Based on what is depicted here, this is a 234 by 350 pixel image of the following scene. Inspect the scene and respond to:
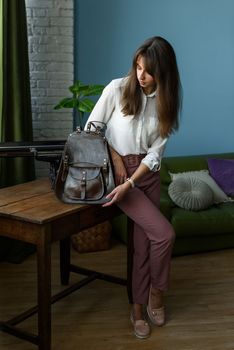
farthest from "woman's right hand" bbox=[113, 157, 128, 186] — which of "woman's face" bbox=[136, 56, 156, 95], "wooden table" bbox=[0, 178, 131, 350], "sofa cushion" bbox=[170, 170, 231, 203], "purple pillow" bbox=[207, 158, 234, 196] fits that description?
"purple pillow" bbox=[207, 158, 234, 196]

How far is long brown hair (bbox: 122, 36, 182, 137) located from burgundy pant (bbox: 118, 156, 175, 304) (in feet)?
0.76

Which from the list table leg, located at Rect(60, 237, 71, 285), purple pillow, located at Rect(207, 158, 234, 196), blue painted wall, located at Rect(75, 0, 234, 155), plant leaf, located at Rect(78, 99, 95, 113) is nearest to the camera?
table leg, located at Rect(60, 237, 71, 285)

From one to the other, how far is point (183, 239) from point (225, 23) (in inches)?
76.1

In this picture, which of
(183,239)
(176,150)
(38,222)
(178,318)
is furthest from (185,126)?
(38,222)

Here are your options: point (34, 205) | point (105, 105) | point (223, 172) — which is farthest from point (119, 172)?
point (223, 172)

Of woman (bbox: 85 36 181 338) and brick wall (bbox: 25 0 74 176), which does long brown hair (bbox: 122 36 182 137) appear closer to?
woman (bbox: 85 36 181 338)

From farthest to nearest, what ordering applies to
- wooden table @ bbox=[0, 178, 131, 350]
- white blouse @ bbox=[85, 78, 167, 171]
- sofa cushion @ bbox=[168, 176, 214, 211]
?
sofa cushion @ bbox=[168, 176, 214, 211]
white blouse @ bbox=[85, 78, 167, 171]
wooden table @ bbox=[0, 178, 131, 350]

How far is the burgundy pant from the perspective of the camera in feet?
7.77

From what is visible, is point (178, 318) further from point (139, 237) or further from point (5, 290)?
point (5, 290)

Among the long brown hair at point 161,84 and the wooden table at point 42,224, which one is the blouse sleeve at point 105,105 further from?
the wooden table at point 42,224

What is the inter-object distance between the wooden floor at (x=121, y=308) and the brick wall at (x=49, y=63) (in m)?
1.01

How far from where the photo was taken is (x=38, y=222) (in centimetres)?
200

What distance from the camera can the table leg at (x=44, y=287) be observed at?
80.8 inches

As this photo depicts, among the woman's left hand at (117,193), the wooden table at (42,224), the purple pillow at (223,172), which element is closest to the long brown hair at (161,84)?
the woman's left hand at (117,193)
